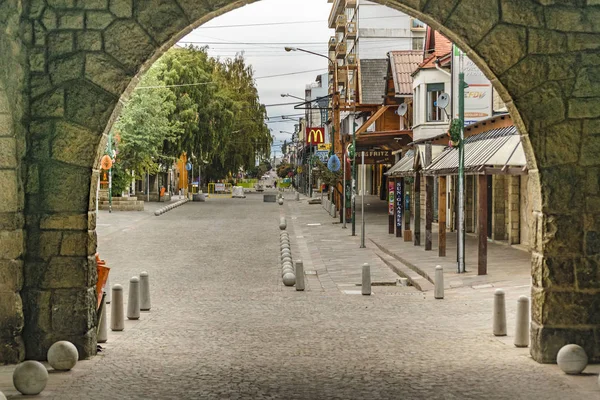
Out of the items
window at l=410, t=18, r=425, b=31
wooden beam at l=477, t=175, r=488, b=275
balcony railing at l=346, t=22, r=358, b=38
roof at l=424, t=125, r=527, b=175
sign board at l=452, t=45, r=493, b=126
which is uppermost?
balcony railing at l=346, t=22, r=358, b=38

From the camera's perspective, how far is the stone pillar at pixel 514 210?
81.1ft

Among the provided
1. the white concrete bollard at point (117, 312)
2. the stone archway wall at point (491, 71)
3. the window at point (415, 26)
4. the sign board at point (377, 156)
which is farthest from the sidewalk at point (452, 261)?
the window at point (415, 26)

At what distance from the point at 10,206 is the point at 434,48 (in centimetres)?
2993

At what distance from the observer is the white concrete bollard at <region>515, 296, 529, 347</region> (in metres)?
10.7

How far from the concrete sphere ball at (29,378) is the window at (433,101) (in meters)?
28.1

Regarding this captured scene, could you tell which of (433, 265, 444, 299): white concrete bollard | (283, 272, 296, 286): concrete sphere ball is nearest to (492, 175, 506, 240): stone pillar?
(283, 272, 296, 286): concrete sphere ball

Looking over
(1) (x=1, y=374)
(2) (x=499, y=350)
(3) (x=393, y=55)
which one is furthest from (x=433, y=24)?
(3) (x=393, y=55)

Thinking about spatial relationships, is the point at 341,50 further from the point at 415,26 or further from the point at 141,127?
the point at 141,127

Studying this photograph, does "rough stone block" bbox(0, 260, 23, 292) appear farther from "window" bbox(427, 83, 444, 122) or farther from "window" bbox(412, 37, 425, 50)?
"window" bbox(412, 37, 425, 50)

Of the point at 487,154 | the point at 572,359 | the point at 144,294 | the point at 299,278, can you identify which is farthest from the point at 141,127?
the point at 572,359

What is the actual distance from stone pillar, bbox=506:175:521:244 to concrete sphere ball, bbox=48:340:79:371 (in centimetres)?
1754

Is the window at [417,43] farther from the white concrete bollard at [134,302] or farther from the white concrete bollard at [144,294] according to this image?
the white concrete bollard at [134,302]

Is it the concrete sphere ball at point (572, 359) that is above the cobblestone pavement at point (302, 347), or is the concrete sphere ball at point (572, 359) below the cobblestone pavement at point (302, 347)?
above

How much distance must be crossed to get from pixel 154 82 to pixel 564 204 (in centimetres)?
4454
